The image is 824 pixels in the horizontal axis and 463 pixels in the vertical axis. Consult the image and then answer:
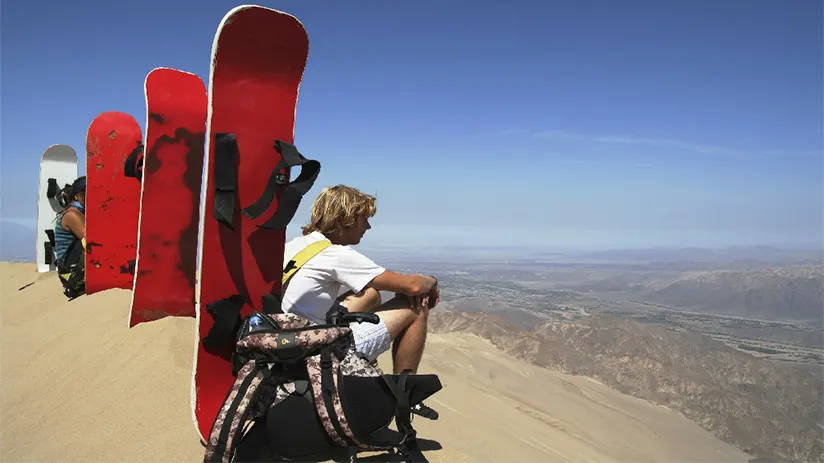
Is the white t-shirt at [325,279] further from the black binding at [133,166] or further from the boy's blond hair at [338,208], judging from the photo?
the black binding at [133,166]

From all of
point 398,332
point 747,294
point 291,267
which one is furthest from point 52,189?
point 747,294

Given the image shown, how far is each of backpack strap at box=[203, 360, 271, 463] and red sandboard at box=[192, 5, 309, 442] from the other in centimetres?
67

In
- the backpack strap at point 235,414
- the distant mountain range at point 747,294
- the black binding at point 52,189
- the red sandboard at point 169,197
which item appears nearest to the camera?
the backpack strap at point 235,414

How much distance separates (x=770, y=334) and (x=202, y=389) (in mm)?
34196

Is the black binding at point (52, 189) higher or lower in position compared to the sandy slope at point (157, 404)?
higher

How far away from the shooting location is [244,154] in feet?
9.86

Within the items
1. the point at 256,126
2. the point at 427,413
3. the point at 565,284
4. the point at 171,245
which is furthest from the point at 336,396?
the point at 565,284

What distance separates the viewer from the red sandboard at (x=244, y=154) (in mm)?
2906

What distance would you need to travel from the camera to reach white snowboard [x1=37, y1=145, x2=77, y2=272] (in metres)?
9.48

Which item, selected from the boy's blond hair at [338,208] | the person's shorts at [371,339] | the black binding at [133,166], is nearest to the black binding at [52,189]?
the black binding at [133,166]

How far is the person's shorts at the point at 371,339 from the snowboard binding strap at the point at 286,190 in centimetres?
73

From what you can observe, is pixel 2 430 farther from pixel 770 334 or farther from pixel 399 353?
pixel 770 334

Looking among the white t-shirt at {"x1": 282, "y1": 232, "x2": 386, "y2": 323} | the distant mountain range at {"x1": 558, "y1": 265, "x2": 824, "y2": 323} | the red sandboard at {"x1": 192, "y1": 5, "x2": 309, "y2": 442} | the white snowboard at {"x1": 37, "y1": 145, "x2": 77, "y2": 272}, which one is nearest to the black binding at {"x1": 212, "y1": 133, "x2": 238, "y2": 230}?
the red sandboard at {"x1": 192, "y1": 5, "x2": 309, "y2": 442}

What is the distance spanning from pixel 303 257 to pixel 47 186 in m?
8.85
